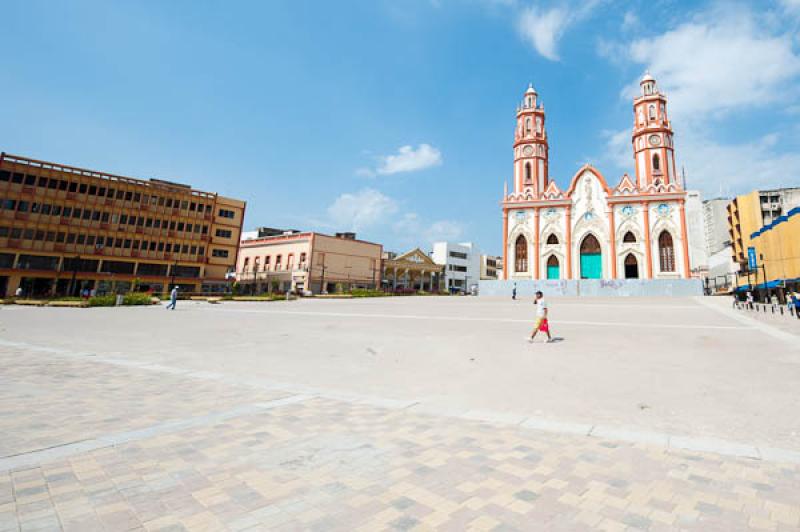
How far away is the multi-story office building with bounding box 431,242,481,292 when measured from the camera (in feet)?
254

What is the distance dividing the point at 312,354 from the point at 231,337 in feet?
12.8

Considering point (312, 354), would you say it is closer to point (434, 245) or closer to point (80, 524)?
point (80, 524)

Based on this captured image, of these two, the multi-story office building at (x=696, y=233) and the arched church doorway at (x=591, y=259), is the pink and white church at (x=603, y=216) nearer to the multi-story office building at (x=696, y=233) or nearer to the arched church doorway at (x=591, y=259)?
the arched church doorway at (x=591, y=259)

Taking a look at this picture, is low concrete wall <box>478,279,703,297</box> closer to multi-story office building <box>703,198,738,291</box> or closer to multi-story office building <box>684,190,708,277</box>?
multi-story office building <box>703,198,738,291</box>

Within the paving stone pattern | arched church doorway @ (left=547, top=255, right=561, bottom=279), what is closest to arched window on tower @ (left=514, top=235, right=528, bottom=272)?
arched church doorway @ (left=547, top=255, right=561, bottom=279)

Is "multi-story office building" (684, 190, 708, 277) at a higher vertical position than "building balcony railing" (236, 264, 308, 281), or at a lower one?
higher

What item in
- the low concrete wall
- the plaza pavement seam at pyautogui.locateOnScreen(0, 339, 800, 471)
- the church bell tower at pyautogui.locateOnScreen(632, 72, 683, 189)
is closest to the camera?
the plaza pavement seam at pyautogui.locateOnScreen(0, 339, 800, 471)

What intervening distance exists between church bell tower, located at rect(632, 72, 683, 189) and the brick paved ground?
53.2 meters

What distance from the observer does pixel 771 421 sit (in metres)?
4.19

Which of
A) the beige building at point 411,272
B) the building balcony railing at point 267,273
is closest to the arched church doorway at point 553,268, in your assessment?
the beige building at point 411,272

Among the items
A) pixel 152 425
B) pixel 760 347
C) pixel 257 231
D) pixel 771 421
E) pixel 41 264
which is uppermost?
pixel 257 231

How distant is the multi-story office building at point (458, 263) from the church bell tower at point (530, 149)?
88.6 ft

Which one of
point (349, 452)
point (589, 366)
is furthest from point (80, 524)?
point (589, 366)

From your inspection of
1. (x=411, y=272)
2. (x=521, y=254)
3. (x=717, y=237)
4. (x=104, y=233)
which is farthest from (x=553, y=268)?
(x=104, y=233)
